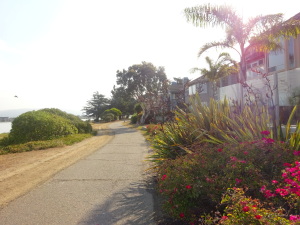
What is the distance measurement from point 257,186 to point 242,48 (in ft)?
31.7

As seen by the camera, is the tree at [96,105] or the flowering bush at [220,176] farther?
the tree at [96,105]

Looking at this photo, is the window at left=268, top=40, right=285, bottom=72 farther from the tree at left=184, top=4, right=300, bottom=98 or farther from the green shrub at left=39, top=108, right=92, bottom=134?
the green shrub at left=39, top=108, right=92, bottom=134

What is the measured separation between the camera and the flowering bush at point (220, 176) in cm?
327

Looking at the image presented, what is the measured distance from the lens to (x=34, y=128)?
48.9 ft

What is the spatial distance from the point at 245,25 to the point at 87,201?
9618 mm

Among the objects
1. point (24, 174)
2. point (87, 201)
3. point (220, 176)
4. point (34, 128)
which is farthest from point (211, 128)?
point (34, 128)

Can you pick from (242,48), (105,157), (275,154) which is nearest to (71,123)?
(105,157)

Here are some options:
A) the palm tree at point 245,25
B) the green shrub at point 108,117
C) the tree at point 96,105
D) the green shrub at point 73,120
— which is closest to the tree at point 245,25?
the palm tree at point 245,25

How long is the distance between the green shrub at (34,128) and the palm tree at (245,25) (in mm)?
9669

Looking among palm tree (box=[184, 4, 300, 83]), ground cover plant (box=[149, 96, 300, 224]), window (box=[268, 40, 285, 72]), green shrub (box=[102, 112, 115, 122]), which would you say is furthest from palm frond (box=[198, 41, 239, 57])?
green shrub (box=[102, 112, 115, 122])

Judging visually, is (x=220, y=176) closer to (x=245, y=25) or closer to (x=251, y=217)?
(x=251, y=217)

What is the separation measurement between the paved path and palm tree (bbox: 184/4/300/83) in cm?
697

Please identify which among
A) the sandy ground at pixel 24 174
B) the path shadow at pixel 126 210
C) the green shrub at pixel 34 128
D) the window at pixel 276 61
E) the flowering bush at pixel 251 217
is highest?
the window at pixel 276 61

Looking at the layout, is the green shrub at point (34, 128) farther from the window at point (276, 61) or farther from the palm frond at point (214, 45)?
the window at point (276, 61)
